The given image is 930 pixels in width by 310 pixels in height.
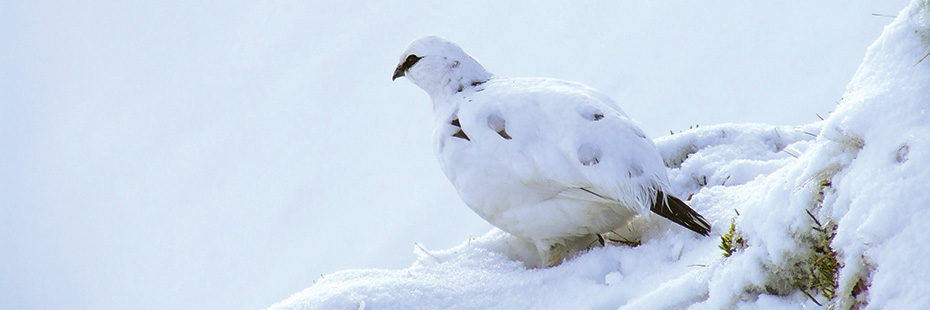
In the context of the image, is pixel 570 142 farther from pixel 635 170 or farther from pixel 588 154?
pixel 635 170

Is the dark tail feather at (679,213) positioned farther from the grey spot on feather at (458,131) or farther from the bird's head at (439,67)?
the bird's head at (439,67)

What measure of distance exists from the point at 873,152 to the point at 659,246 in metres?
1.75

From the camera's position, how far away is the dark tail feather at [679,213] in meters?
4.30

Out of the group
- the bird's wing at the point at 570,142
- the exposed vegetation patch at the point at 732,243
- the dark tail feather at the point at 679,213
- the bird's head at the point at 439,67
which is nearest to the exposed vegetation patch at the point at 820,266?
the exposed vegetation patch at the point at 732,243

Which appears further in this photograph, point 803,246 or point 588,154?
point 588,154

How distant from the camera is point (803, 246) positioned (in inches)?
118

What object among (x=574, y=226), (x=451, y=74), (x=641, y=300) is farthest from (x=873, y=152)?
(x=451, y=74)

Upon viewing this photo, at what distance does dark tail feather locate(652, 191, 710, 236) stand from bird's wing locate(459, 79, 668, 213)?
0.17 ft

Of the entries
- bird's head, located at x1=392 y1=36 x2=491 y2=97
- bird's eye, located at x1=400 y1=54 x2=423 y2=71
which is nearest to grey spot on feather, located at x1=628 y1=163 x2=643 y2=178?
bird's head, located at x1=392 y1=36 x2=491 y2=97

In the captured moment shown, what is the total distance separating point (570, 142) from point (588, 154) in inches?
5.3

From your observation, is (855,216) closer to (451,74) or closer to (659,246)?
(659,246)

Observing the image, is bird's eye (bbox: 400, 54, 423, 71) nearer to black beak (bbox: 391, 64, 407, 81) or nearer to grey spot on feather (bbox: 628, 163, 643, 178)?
black beak (bbox: 391, 64, 407, 81)

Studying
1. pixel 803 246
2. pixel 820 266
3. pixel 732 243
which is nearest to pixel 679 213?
pixel 732 243

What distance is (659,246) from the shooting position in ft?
14.6
